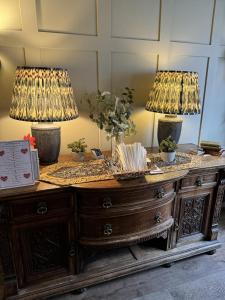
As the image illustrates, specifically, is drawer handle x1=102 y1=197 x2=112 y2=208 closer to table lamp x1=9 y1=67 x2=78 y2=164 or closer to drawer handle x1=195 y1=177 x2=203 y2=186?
table lamp x1=9 y1=67 x2=78 y2=164

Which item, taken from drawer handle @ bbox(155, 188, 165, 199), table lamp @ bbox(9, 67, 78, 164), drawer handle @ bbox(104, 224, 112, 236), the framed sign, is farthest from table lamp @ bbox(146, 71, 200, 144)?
the framed sign

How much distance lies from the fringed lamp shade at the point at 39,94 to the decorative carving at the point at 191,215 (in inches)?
44.5

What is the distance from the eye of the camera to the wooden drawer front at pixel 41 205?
1.31 m

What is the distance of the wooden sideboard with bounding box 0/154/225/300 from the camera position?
1348 mm

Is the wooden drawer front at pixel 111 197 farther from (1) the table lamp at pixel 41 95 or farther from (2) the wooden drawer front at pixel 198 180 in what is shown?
(1) the table lamp at pixel 41 95

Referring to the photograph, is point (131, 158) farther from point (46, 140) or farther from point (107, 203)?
point (46, 140)

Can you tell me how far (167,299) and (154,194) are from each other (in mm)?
721

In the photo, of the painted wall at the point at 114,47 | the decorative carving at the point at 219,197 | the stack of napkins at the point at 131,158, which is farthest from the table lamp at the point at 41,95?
the decorative carving at the point at 219,197

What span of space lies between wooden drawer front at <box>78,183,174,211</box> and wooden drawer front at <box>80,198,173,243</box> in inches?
3.3

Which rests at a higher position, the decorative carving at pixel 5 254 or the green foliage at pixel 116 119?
the green foliage at pixel 116 119

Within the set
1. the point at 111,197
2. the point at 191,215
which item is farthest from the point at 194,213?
the point at 111,197

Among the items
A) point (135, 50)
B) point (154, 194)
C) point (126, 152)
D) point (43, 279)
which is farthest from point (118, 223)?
point (135, 50)

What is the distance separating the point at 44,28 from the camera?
63.1 inches

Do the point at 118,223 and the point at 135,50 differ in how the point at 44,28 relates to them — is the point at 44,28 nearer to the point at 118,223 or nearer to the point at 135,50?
the point at 135,50
